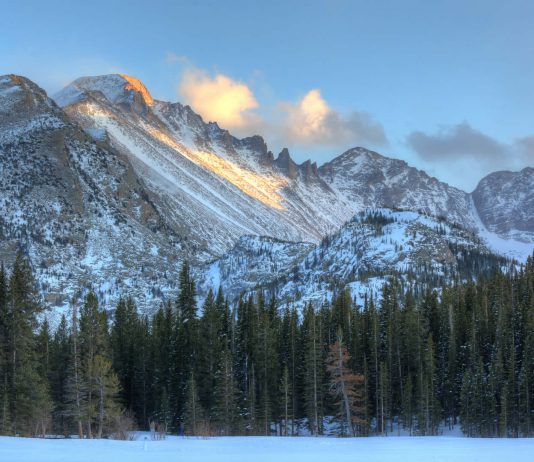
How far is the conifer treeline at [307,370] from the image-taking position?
62.5 meters

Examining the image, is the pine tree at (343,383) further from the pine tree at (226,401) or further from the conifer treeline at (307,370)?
the pine tree at (226,401)

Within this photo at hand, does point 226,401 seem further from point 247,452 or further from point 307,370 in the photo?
point 247,452

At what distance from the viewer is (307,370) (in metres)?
68.5

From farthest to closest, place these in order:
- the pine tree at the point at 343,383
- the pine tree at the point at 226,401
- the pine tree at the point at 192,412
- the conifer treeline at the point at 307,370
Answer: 1. the conifer treeline at the point at 307,370
2. the pine tree at the point at 226,401
3. the pine tree at the point at 192,412
4. the pine tree at the point at 343,383

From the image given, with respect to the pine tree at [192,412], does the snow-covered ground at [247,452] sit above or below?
above

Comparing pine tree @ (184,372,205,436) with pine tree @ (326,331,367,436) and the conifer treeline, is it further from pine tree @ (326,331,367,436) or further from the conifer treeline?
pine tree @ (326,331,367,436)

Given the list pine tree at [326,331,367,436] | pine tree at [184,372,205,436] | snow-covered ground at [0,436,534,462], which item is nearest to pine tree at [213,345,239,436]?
pine tree at [184,372,205,436]

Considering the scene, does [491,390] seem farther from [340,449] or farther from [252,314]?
[340,449]

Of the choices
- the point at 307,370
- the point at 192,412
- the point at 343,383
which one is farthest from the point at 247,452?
the point at 307,370

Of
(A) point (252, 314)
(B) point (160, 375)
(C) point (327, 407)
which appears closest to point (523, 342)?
(C) point (327, 407)

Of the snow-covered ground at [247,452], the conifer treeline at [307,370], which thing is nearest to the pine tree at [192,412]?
the conifer treeline at [307,370]

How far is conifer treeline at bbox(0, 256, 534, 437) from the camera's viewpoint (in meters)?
62.5

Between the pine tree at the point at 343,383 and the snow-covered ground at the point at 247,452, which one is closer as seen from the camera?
the snow-covered ground at the point at 247,452

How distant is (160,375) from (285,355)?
1544cm
